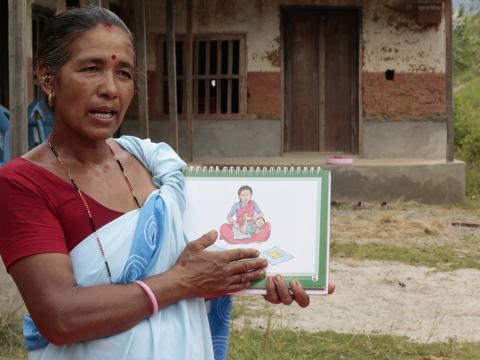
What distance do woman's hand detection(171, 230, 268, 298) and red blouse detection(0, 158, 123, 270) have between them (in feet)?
0.62

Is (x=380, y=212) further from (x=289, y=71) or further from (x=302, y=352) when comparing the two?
(x=302, y=352)

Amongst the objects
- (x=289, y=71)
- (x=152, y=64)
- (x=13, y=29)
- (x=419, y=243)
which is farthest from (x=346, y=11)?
(x=13, y=29)

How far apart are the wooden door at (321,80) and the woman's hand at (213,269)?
405 inches

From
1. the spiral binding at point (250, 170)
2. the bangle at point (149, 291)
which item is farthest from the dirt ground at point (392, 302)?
the bangle at point (149, 291)

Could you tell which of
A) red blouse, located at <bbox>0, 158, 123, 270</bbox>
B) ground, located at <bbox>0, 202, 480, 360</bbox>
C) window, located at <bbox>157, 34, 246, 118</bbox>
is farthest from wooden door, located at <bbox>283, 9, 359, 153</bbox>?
red blouse, located at <bbox>0, 158, 123, 270</bbox>

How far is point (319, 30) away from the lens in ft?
38.7

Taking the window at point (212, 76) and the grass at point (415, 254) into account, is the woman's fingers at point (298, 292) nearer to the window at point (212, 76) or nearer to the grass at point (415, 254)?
the grass at point (415, 254)

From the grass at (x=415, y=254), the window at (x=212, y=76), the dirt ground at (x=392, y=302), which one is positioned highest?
the window at (x=212, y=76)

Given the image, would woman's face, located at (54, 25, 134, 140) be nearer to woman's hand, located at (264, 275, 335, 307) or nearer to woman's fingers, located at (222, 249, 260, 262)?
woman's fingers, located at (222, 249, 260, 262)

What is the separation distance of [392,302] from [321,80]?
6.52 metres

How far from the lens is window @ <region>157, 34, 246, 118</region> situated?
11.8 metres

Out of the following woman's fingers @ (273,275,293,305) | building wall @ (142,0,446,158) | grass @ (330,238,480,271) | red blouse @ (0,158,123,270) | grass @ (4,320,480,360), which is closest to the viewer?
red blouse @ (0,158,123,270)

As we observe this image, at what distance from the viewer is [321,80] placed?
11.9 m

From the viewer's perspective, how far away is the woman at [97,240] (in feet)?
5.14
